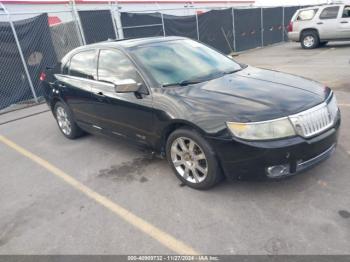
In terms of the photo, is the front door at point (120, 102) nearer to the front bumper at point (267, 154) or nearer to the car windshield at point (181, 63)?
the car windshield at point (181, 63)

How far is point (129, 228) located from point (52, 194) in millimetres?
1347

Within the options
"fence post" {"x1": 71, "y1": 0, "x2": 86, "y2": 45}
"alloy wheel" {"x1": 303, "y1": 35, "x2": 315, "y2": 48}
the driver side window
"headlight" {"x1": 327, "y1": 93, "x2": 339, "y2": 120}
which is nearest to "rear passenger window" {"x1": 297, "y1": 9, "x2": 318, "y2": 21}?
"alloy wheel" {"x1": 303, "y1": 35, "x2": 315, "y2": 48}

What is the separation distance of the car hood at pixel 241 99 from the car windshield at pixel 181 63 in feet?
0.71

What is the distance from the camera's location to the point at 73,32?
1105 cm

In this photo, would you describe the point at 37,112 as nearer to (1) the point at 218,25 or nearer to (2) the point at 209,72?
(2) the point at 209,72

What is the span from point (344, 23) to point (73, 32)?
1108 centimetres

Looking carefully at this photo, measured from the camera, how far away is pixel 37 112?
8.56m

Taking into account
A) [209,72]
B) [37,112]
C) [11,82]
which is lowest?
[37,112]

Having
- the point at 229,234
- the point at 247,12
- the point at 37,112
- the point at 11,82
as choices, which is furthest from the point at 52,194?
the point at 247,12

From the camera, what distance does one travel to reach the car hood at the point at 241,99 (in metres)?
3.22

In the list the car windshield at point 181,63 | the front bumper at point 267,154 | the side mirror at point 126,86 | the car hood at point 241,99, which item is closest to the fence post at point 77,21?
the car windshield at point 181,63

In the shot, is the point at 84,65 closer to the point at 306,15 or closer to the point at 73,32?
the point at 73,32

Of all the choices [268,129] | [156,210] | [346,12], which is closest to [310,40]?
[346,12]

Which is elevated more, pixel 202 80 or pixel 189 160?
pixel 202 80
